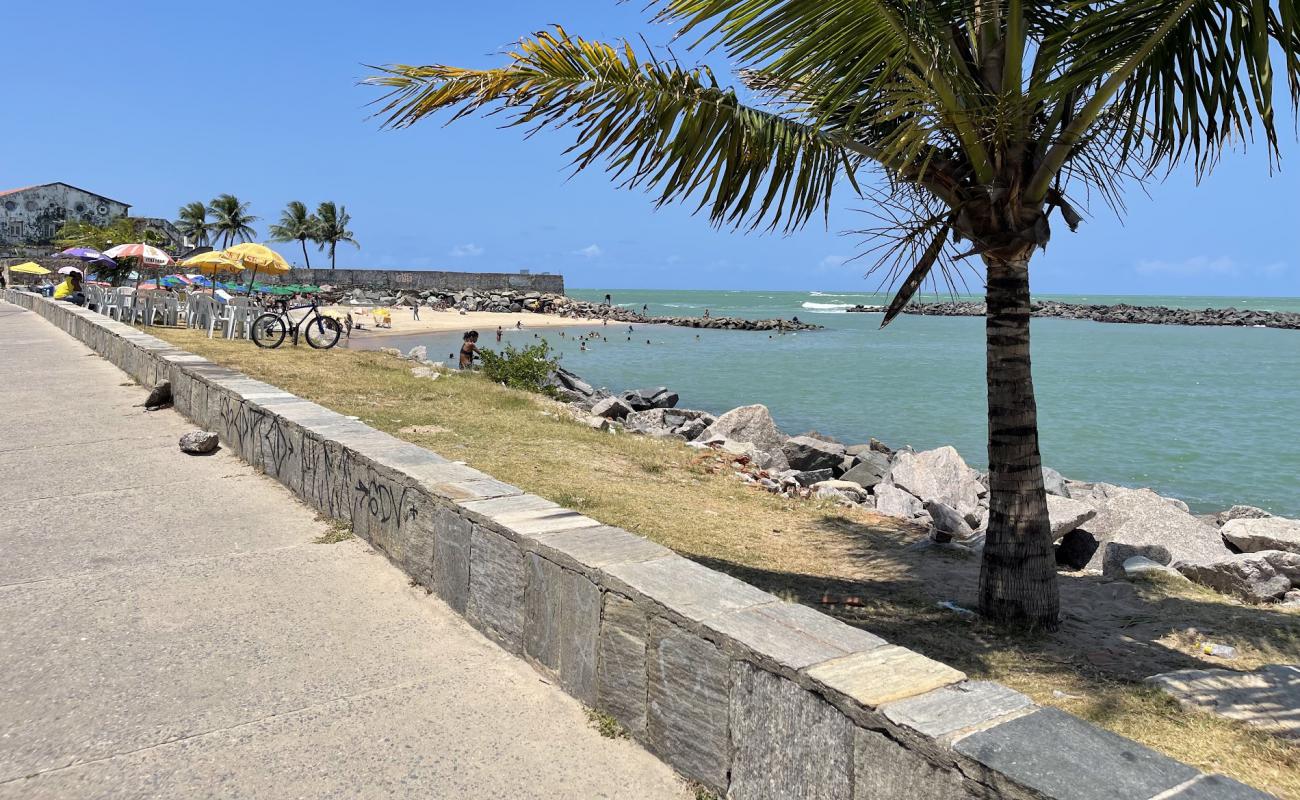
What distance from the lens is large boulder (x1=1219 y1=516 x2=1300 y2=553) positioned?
7852 mm

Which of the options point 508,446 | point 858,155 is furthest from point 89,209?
point 858,155

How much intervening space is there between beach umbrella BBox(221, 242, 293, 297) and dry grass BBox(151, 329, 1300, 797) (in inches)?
419

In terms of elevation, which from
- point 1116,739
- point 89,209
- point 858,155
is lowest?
point 1116,739

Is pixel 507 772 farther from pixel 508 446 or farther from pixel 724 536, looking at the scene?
pixel 508 446

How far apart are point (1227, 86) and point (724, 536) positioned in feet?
13.1

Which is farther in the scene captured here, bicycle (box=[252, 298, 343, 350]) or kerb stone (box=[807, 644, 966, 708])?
bicycle (box=[252, 298, 343, 350])

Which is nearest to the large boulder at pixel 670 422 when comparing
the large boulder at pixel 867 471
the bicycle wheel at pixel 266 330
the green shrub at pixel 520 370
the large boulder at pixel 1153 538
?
the green shrub at pixel 520 370

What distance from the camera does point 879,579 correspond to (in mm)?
5910

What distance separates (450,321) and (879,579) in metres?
45.9

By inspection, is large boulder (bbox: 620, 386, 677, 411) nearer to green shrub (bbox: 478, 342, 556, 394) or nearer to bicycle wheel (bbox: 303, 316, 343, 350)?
green shrub (bbox: 478, 342, 556, 394)

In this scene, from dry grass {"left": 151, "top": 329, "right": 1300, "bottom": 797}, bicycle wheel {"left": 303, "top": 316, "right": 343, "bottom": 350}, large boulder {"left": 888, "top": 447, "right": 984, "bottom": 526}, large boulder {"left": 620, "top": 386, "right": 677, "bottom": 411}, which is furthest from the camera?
large boulder {"left": 620, "top": 386, "right": 677, "bottom": 411}

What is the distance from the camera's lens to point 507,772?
109 inches

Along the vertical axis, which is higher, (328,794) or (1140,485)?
(328,794)

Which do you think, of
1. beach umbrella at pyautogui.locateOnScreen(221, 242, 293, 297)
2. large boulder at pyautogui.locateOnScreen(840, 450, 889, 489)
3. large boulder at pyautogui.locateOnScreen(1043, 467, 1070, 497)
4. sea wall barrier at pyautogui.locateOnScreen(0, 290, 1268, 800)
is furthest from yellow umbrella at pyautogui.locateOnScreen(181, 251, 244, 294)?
sea wall barrier at pyautogui.locateOnScreen(0, 290, 1268, 800)
